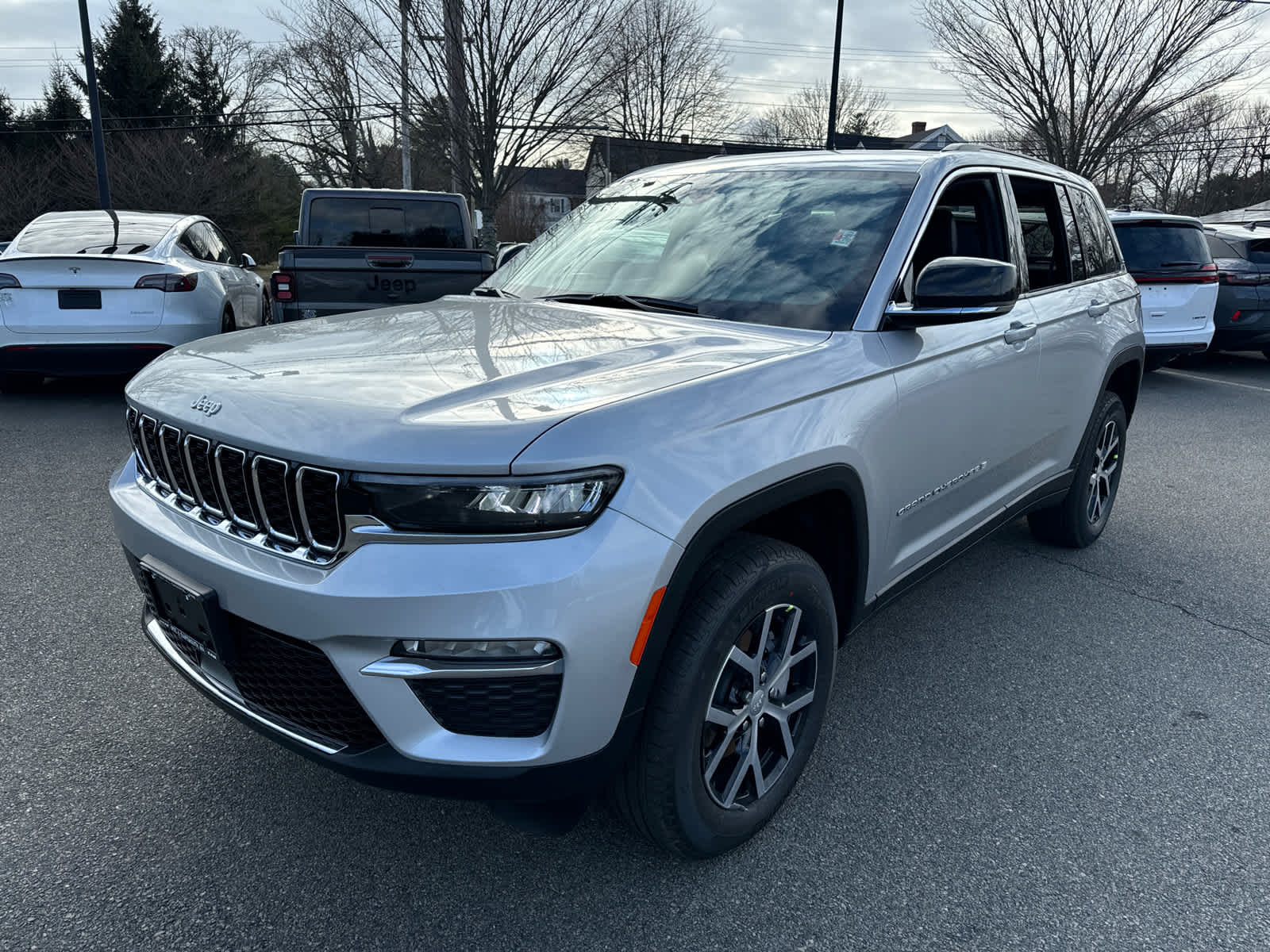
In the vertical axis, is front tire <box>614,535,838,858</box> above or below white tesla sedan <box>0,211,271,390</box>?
below

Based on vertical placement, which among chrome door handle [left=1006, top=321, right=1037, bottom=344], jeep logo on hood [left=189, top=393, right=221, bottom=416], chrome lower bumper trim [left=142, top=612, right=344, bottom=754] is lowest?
chrome lower bumper trim [left=142, top=612, right=344, bottom=754]

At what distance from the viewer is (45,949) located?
6.72 feet

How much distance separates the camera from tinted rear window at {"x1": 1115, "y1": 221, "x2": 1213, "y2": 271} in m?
9.40

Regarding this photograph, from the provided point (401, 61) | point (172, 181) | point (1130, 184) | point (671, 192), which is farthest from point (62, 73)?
point (671, 192)

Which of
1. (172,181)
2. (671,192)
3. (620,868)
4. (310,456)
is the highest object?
(172,181)

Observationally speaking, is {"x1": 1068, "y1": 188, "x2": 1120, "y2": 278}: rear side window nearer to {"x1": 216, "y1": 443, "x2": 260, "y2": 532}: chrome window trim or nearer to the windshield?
the windshield

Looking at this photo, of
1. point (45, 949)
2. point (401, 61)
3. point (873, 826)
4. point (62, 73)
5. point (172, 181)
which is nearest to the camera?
point (45, 949)

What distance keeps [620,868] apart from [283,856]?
85 cm

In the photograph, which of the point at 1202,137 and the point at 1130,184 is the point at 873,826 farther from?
the point at 1202,137

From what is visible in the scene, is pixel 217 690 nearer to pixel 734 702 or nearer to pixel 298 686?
pixel 298 686

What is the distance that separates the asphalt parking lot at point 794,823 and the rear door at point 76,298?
3.82m

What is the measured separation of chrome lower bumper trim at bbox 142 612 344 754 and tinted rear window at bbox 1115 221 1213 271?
376 inches

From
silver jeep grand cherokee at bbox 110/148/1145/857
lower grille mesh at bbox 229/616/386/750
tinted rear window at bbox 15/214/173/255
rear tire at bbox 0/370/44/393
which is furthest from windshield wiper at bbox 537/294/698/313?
rear tire at bbox 0/370/44/393

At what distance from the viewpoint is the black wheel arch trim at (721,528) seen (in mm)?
1978
